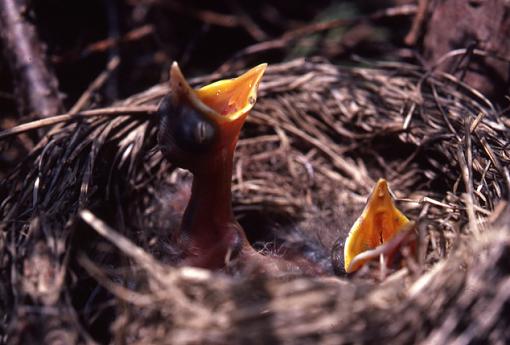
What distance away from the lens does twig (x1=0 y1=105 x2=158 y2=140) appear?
3.68 feet

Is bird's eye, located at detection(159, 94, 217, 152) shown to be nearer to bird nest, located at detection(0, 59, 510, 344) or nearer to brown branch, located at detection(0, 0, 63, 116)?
bird nest, located at detection(0, 59, 510, 344)

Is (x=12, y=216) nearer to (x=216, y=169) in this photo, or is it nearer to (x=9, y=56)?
(x=216, y=169)

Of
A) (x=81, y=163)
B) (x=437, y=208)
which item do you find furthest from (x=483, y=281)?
(x=81, y=163)

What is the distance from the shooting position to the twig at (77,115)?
1122 mm

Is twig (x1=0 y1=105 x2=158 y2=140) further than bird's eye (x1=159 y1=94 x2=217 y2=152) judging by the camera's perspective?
Yes

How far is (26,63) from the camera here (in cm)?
140

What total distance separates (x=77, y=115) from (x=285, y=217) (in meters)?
0.60

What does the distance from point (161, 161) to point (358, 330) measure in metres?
0.83

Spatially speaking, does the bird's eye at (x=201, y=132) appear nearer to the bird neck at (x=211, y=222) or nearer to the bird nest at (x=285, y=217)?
the bird neck at (x=211, y=222)

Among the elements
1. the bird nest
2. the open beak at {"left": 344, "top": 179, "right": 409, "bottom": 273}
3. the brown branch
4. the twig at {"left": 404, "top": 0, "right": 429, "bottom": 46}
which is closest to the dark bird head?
the bird nest

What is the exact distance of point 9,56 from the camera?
1.40 metres

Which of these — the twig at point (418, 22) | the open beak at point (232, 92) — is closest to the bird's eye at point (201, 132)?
the open beak at point (232, 92)

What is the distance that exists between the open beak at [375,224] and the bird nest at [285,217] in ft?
0.22

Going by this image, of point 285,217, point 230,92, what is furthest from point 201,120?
point 285,217
